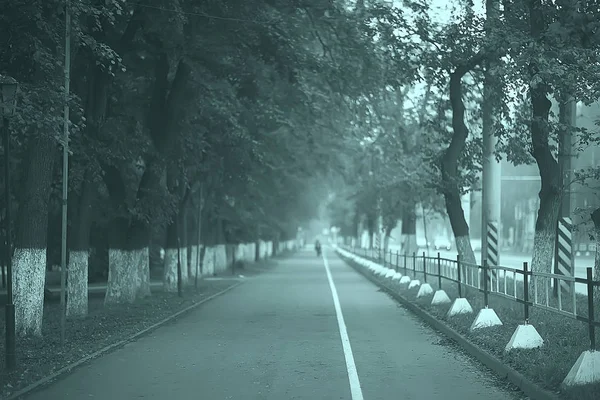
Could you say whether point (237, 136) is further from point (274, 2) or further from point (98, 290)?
point (98, 290)

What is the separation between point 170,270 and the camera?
33.1 m

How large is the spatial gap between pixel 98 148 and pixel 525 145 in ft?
34.4

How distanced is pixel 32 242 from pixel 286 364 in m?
5.72

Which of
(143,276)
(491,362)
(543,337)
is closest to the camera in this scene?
(491,362)

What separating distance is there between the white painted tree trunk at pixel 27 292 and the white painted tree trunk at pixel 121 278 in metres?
8.61

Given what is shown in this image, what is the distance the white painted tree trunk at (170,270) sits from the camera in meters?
32.8

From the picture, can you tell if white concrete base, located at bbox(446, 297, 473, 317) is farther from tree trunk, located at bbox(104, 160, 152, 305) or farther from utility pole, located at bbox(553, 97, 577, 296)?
tree trunk, located at bbox(104, 160, 152, 305)

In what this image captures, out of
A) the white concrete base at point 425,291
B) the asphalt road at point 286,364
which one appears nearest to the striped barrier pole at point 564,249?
the asphalt road at point 286,364

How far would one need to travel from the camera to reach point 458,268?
72.4 ft

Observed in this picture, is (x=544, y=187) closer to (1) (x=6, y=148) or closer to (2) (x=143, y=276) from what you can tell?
(1) (x=6, y=148)

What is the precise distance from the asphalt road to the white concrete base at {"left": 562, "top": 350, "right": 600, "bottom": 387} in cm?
108

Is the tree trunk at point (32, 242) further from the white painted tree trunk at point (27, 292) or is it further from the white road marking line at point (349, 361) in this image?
the white road marking line at point (349, 361)

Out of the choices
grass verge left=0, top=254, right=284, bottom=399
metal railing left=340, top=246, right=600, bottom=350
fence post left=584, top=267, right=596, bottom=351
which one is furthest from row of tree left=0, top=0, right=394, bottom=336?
fence post left=584, top=267, right=596, bottom=351

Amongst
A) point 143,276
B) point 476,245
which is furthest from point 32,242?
point 476,245
